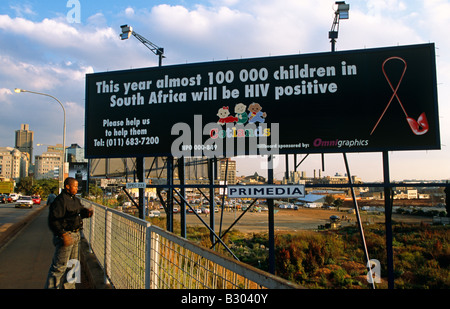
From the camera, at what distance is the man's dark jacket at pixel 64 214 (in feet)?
15.7

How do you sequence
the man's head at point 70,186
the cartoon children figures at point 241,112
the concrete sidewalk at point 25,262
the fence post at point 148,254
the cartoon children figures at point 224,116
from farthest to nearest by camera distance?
the cartoon children figures at point 224,116, the cartoon children figures at point 241,112, the concrete sidewalk at point 25,262, the man's head at point 70,186, the fence post at point 148,254

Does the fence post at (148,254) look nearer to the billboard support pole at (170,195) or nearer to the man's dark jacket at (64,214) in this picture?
the man's dark jacket at (64,214)

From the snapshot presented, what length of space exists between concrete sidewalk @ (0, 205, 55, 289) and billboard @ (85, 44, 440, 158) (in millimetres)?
3434

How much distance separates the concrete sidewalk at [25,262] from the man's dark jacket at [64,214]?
2.28 m

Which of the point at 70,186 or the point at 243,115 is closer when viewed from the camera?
the point at 70,186

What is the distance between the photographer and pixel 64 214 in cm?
484

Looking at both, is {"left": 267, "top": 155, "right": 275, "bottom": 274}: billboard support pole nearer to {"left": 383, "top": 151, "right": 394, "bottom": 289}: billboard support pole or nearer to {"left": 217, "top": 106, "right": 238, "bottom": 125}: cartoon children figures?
{"left": 217, "top": 106, "right": 238, "bottom": 125}: cartoon children figures

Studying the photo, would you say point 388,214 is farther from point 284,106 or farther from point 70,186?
point 70,186

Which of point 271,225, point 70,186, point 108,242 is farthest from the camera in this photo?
point 271,225

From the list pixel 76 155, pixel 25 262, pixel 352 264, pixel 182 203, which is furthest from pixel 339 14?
pixel 76 155

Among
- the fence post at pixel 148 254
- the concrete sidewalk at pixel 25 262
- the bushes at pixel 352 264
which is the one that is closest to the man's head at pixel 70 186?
the fence post at pixel 148 254

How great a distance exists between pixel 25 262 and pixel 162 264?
699 cm

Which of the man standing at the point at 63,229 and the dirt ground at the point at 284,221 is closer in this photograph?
the man standing at the point at 63,229
